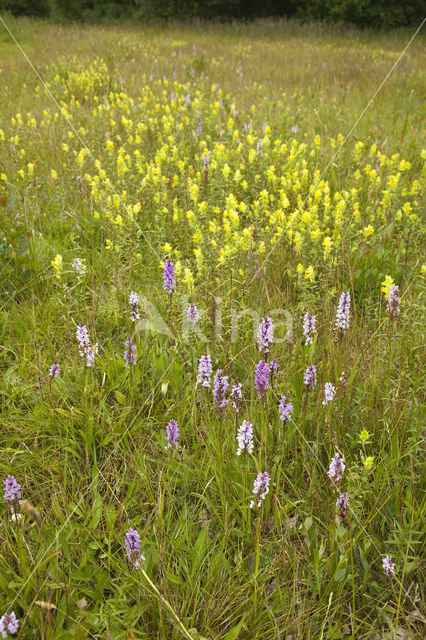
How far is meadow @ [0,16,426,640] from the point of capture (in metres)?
1.52

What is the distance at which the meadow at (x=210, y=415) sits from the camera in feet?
4.99

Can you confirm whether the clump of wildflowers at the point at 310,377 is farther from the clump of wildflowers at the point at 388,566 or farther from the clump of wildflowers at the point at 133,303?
the clump of wildflowers at the point at 133,303

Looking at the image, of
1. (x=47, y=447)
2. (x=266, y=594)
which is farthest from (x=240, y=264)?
(x=266, y=594)

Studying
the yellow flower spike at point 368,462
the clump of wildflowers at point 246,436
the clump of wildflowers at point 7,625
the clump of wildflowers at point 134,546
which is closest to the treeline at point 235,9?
the yellow flower spike at point 368,462

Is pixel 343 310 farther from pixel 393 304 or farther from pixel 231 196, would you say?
pixel 231 196

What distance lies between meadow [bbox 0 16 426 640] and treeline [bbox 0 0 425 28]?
20.2 m

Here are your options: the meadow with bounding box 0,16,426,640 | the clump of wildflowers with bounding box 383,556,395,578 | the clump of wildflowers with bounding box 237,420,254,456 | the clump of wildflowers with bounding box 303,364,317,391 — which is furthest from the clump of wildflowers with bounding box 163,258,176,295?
the clump of wildflowers with bounding box 383,556,395,578

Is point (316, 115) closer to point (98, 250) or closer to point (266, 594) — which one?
point (98, 250)

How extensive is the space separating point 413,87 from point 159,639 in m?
8.94

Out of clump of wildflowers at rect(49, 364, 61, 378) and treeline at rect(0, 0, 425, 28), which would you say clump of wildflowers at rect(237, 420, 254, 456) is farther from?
treeline at rect(0, 0, 425, 28)

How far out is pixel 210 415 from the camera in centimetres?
213

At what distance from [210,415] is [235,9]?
85.9 feet

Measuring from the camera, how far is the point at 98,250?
345cm

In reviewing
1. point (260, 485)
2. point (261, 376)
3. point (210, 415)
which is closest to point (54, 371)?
point (210, 415)
